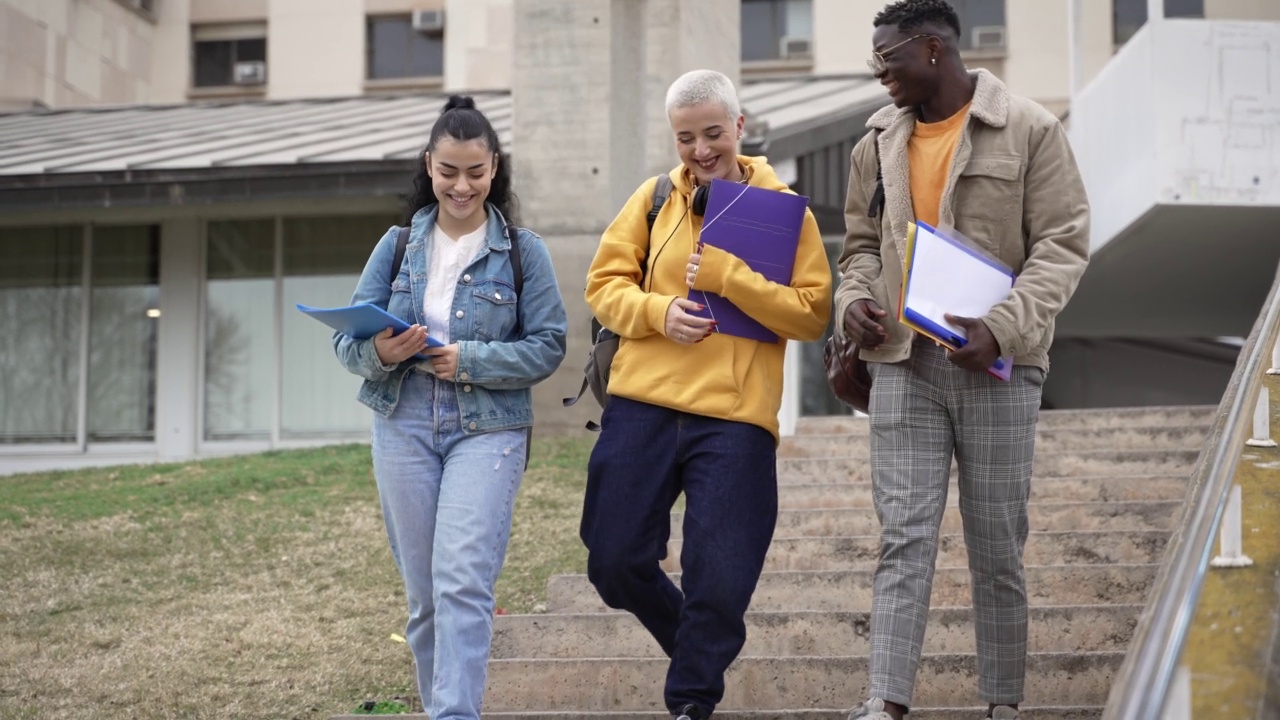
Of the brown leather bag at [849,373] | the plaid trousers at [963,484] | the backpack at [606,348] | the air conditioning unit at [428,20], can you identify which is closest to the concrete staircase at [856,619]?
the plaid trousers at [963,484]

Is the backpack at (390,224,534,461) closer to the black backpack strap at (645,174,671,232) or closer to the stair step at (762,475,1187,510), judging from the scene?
the black backpack strap at (645,174,671,232)

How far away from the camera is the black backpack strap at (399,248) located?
182 inches

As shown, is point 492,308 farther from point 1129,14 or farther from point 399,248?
point 1129,14

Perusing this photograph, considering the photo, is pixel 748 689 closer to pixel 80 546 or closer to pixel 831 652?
pixel 831 652

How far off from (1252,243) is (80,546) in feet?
30.2

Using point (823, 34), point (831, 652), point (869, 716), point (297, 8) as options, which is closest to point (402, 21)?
point (297, 8)

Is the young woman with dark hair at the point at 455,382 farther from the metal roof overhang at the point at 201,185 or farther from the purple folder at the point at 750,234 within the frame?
the metal roof overhang at the point at 201,185

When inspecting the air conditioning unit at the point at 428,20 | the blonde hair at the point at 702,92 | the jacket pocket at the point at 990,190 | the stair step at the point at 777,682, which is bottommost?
the stair step at the point at 777,682

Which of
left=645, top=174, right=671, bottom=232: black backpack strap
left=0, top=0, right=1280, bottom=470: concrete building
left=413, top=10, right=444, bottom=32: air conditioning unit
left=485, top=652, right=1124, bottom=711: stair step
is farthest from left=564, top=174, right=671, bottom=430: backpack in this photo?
left=413, top=10, right=444, bottom=32: air conditioning unit

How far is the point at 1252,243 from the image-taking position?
12023 millimetres

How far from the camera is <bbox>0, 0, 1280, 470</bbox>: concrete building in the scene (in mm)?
11844

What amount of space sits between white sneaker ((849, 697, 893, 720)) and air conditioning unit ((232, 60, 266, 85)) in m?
22.5

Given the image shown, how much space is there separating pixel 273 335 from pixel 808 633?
1043 cm

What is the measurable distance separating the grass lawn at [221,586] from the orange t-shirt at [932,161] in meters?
2.95
